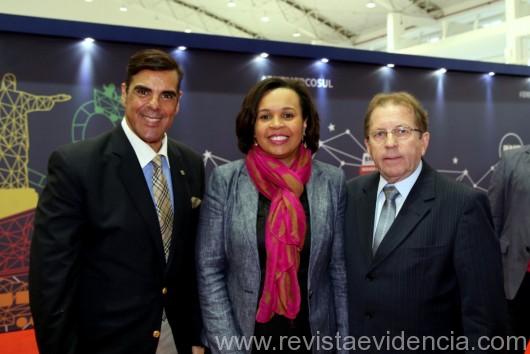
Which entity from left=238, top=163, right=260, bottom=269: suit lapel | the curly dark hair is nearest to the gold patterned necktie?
left=238, top=163, right=260, bottom=269: suit lapel

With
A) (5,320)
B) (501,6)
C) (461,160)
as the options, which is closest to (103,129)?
(5,320)

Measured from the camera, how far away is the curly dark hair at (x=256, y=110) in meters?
2.15

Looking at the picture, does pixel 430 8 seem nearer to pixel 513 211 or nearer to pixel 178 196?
pixel 513 211

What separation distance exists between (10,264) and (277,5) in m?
13.1

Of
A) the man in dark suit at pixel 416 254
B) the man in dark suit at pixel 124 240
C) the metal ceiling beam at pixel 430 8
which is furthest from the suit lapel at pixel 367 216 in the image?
the metal ceiling beam at pixel 430 8

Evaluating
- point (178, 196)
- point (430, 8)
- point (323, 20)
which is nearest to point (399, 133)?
point (178, 196)

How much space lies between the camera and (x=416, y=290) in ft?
6.07

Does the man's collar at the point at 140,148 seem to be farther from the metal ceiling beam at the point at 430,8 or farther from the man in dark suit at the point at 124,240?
the metal ceiling beam at the point at 430,8

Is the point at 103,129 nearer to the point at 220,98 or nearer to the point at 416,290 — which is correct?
the point at 220,98

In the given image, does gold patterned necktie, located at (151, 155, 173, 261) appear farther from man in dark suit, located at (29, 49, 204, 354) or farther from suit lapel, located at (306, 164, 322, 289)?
suit lapel, located at (306, 164, 322, 289)

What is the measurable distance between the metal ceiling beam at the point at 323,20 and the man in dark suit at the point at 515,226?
13.0m

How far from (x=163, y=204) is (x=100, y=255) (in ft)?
1.05

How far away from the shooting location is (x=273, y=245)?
2006 millimetres

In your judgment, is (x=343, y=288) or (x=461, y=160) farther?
(x=461, y=160)
